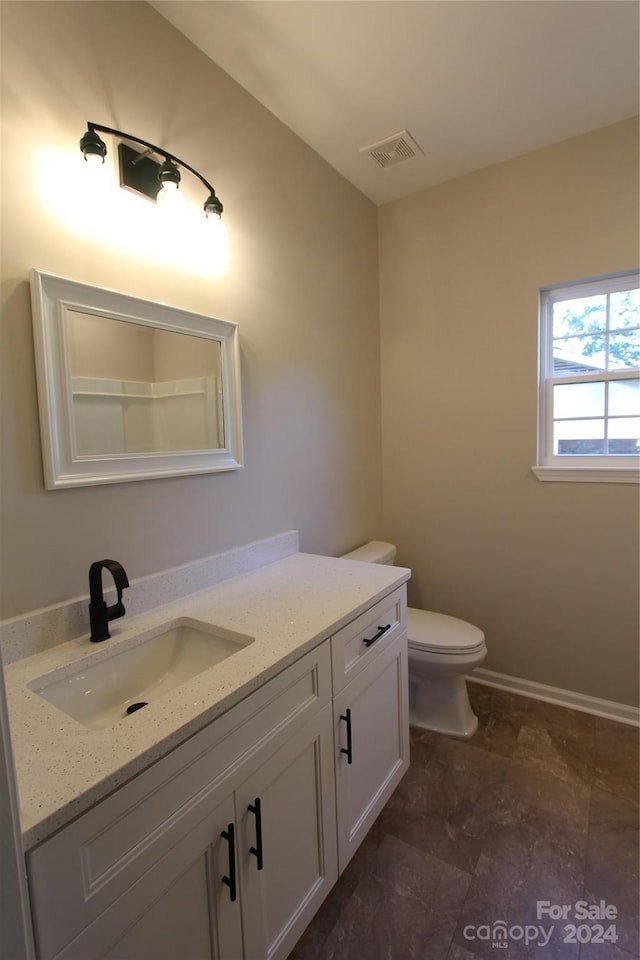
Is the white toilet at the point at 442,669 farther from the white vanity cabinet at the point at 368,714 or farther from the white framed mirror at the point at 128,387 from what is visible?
the white framed mirror at the point at 128,387

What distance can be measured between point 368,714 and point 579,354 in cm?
191

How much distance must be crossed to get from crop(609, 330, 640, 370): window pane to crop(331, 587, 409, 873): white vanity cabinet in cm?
152

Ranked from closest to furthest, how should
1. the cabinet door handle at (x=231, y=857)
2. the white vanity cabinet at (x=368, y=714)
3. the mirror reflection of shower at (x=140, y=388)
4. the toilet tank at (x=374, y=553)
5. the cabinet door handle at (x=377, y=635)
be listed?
1. the cabinet door handle at (x=231, y=857)
2. the mirror reflection of shower at (x=140, y=388)
3. the white vanity cabinet at (x=368, y=714)
4. the cabinet door handle at (x=377, y=635)
5. the toilet tank at (x=374, y=553)

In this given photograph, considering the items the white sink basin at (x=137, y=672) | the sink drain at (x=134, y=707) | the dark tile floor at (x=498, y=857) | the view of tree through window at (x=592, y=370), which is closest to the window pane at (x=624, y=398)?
the view of tree through window at (x=592, y=370)

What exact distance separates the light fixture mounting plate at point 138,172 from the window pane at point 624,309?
78.8 inches

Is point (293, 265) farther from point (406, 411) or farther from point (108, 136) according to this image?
point (406, 411)

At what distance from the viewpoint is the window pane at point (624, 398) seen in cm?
202

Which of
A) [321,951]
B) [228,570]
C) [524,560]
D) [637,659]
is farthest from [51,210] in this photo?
[637,659]

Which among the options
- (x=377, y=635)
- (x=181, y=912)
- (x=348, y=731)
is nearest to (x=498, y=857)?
(x=348, y=731)

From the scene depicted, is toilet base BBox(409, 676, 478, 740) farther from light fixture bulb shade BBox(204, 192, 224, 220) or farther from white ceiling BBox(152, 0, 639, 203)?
white ceiling BBox(152, 0, 639, 203)

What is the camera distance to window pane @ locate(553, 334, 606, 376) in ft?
6.87

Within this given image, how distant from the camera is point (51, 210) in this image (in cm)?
109

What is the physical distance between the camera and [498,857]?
1436 millimetres

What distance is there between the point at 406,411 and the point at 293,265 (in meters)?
1.05
